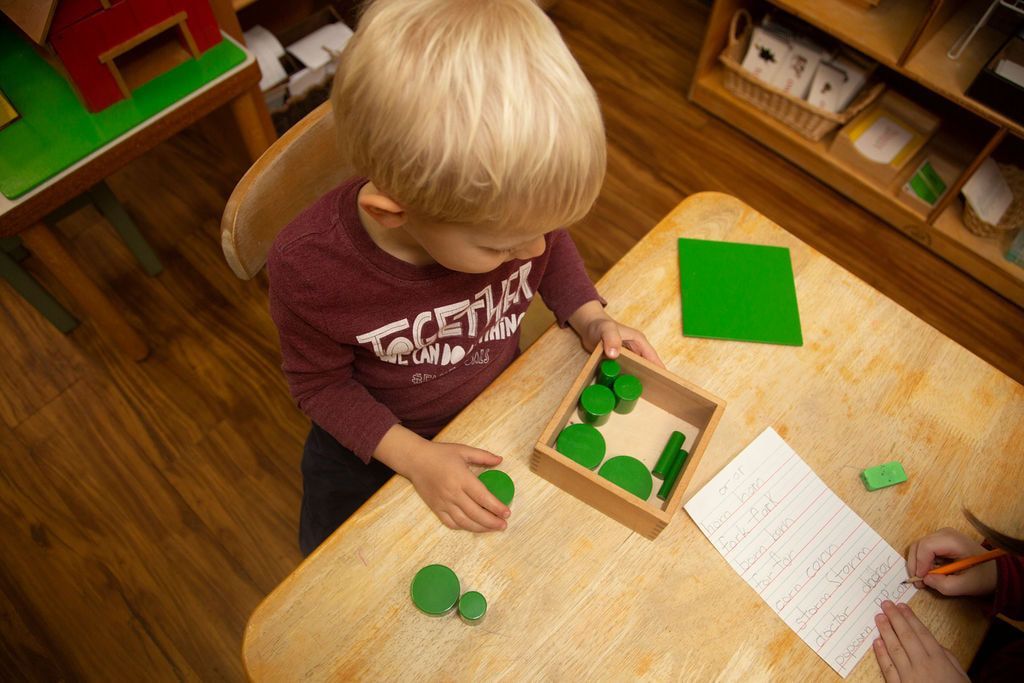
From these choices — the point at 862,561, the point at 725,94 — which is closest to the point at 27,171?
the point at 862,561

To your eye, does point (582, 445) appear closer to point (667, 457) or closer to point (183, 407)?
point (667, 457)

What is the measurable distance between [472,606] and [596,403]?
251mm

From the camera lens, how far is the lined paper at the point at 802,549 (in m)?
0.67

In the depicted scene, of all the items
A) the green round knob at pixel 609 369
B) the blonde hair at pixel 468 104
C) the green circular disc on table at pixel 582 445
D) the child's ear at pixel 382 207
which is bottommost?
the green circular disc on table at pixel 582 445

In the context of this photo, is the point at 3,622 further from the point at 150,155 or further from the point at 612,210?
the point at 612,210

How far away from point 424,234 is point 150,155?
5.07 feet

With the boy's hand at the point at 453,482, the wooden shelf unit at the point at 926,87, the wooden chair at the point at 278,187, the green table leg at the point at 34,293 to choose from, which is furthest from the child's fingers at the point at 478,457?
the wooden shelf unit at the point at 926,87

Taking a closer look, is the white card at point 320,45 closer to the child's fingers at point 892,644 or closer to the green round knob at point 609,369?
the green round knob at point 609,369

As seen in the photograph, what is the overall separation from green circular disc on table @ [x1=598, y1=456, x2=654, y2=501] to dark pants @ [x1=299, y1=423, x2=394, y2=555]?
15.1 inches

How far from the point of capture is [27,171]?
1.07 metres

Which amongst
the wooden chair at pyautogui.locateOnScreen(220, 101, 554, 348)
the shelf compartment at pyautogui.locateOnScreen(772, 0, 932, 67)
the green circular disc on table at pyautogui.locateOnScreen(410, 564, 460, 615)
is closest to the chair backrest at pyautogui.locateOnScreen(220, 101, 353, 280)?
the wooden chair at pyautogui.locateOnScreen(220, 101, 554, 348)

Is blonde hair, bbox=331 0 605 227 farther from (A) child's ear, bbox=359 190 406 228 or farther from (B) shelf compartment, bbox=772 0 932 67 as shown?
(B) shelf compartment, bbox=772 0 932 67

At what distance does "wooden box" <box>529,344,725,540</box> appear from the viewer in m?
0.66

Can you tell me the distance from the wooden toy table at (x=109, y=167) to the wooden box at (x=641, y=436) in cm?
94
